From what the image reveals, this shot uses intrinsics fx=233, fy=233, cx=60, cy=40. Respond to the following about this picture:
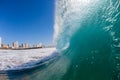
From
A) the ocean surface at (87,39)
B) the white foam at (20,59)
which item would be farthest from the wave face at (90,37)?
the white foam at (20,59)

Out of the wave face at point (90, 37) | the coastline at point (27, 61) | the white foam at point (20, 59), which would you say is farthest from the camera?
the white foam at point (20, 59)

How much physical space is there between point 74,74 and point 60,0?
2276mm

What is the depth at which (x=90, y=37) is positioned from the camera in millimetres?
5492

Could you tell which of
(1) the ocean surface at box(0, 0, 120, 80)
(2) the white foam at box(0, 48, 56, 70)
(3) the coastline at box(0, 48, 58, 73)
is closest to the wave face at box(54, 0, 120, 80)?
(1) the ocean surface at box(0, 0, 120, 80)

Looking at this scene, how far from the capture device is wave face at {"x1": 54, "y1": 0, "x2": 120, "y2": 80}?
439cm

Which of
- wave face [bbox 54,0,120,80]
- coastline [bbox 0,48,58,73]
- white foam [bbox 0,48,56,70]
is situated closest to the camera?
wave face [bbox 54,0,120,80]

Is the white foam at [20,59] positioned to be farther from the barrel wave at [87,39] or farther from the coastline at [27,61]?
the barrel wave at [87,39]

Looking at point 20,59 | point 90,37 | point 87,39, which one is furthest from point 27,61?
point 90,37

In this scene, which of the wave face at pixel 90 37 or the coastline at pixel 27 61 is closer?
the wave face at pixel 90 37

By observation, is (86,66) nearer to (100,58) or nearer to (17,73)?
(100,58)

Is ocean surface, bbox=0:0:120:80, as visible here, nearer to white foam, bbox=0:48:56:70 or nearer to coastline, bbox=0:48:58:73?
coastline, bbox=0:48:58:73

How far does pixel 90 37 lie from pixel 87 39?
0.11 meters

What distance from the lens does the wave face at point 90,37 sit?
439cm

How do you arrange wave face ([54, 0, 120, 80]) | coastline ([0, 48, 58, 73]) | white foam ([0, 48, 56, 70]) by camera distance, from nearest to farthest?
wave face ([54, 0, 120, 80]) → coastline ([0, 48, 58, 73]) → white foam ([0, 48, 56, 70])
